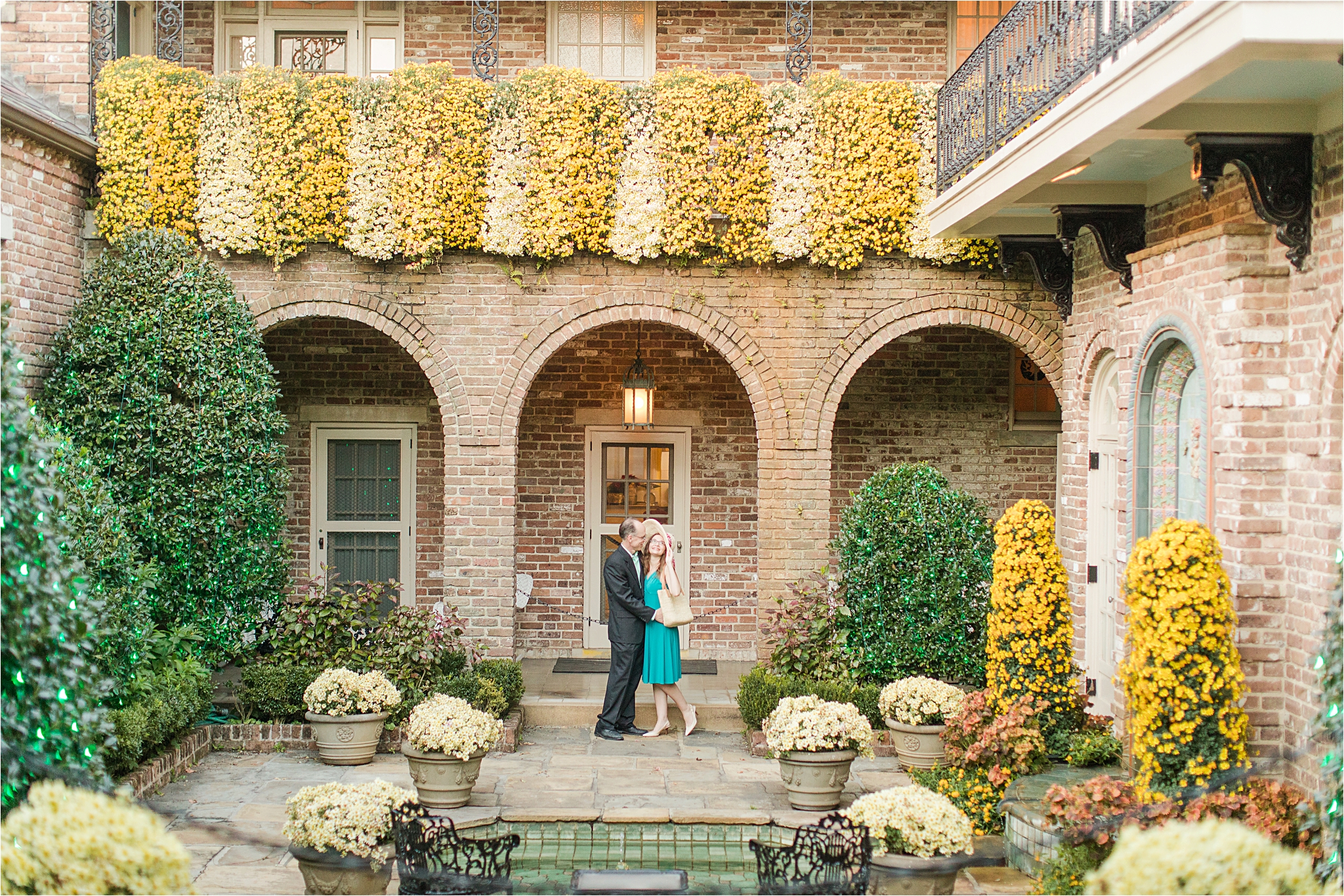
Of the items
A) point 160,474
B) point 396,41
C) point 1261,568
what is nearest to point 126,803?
point 160,474

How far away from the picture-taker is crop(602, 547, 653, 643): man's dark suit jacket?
29.6 feet

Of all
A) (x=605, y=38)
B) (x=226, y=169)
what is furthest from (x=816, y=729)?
(x=605, y=38)

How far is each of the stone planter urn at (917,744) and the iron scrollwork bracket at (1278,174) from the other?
4118 millimetres

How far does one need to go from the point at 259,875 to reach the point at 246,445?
13.3 ft

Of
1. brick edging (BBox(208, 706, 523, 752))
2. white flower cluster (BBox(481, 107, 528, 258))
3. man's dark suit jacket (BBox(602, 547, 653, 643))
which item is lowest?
brick edging (BBox(208, 706, 523, 752))

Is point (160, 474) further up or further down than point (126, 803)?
further up

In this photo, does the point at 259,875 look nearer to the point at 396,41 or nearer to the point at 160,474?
the point at 160,474

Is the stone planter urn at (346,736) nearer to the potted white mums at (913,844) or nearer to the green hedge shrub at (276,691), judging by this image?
the green hedge shrub at (276,691)

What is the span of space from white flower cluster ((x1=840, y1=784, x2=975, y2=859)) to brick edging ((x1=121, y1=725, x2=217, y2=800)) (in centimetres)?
472

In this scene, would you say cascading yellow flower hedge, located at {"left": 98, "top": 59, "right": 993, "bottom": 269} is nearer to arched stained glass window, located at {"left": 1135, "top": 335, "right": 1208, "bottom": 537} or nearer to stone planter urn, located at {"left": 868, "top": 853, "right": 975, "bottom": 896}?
arched stained glass window, located at {"left": 1135, "top": 335, "right": 1208, "bottom": 537}

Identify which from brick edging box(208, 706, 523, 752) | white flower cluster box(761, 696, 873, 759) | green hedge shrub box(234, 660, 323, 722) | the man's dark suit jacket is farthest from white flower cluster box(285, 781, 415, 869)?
the man's dark suit jacket

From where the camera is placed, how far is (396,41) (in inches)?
438

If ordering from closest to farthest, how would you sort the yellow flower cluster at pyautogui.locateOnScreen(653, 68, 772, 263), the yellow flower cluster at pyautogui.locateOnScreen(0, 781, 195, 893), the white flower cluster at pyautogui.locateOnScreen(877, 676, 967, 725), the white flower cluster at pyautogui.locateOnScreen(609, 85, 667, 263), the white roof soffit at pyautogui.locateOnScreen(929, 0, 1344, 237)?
the yellow flower cluster at pyautogui.locateOnScreen(0, 781, 195, 893) < the white roof soffit at pyautogui.locateOnScreen(929, 0, 1344, 237) < the white flower cluster at pyautogui.locateOnScreen(877, 676, 967, 725) < the yellow flower cluster at pyautogui.locateOnScreen(653, 68, 772, 263) < the white flower cluster at pyautogui.locateOnScreen(609, 85, 667, 263)

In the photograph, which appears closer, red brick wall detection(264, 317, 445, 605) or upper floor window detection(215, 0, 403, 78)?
upper floor window detection(215, 0, 403, 78)
